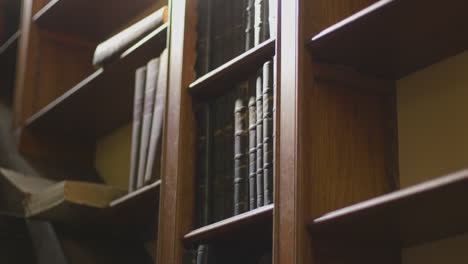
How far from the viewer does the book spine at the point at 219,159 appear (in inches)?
81.1

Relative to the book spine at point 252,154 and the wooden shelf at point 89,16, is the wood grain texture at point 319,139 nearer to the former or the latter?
the book spine at point 252,154

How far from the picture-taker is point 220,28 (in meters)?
2.24

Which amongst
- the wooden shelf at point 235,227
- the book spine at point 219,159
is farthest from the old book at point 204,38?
the wooden shelf at point 235,227

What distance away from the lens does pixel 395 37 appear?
5.72 ft

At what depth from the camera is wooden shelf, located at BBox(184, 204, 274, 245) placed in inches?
71.4

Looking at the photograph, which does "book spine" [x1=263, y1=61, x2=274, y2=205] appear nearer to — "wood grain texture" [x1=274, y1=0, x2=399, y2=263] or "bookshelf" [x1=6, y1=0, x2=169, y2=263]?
"wood grain texture" [x1=274, y1=0, x2=399, y2=263]

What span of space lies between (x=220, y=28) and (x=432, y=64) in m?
0.59

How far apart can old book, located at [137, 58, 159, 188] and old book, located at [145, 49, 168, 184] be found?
1.3 inches

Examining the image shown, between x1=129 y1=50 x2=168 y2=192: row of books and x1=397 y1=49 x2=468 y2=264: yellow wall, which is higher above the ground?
x1=129 y1=50 x2=168 y2=192: row of books

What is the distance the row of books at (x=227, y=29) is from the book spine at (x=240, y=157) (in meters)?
0.15

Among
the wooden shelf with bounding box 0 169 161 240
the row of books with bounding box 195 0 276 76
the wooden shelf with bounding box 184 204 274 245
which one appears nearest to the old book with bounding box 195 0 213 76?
the row of books with bounding box 195 0 276 76

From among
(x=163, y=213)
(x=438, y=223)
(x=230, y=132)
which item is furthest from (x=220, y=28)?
(x=438, y=223)

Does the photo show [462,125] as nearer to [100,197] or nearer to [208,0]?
[208,0]

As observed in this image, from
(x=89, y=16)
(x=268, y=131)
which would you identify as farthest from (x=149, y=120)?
(x=89, y=16)
